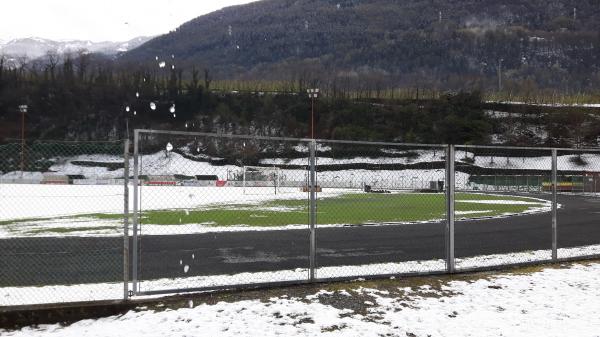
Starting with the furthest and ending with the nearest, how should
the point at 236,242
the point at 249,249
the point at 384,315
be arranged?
1. the point at 236,242
2. the point at 249,249
3. the point at 384,315

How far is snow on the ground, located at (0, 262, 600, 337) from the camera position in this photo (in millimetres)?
5898

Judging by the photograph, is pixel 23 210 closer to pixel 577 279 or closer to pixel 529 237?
pixel 529 237

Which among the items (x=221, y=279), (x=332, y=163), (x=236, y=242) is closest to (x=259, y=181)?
(x=332, y=163)

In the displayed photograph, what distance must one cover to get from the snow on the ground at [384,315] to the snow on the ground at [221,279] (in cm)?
112

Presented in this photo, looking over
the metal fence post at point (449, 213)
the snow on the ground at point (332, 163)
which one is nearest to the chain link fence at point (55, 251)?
the metal fence post at point (449, 213)

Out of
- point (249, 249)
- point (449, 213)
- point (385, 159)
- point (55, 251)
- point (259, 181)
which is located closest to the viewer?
point (449, 213)

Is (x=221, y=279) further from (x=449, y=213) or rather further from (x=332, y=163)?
(x=332, y=163)

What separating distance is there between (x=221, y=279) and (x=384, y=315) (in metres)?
3.45

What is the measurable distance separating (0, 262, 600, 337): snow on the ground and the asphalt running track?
9.35 ft

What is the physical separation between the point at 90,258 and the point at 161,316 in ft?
18.2

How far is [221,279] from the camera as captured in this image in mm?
8805

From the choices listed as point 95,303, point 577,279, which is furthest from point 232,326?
point 577,279

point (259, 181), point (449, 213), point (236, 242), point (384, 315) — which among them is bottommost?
point (236, 242)

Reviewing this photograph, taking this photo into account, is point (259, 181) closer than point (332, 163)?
Yes
